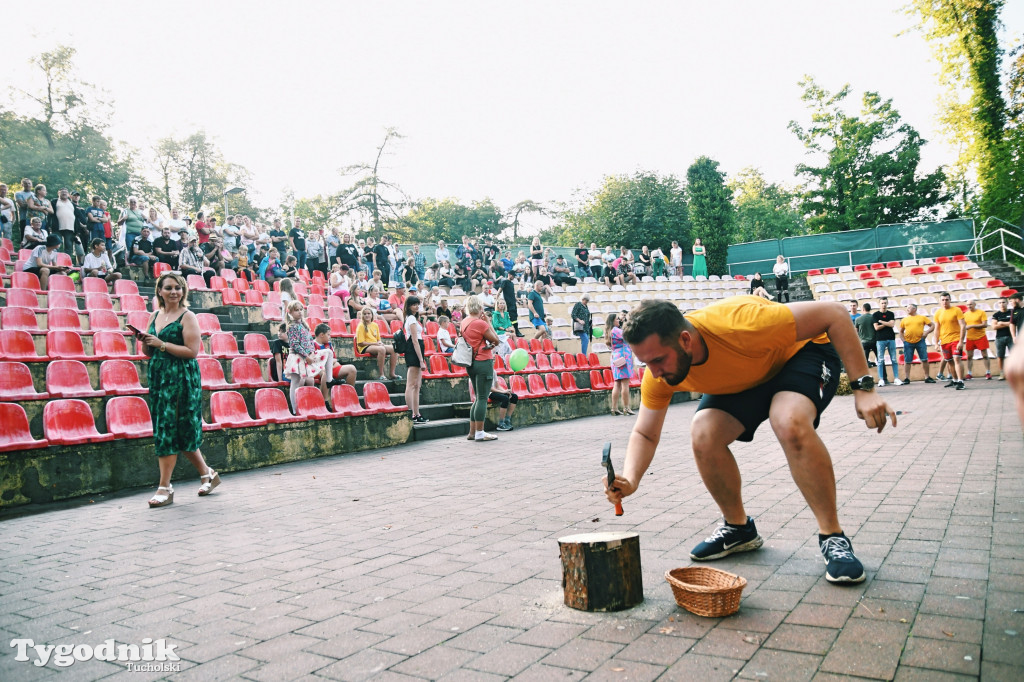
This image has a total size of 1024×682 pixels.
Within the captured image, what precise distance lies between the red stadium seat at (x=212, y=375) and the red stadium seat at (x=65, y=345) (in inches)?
50.0

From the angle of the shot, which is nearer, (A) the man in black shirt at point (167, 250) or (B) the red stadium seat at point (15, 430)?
(B) the red stadium seat at point (15, 430)

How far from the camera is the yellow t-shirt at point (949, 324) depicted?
1448cm

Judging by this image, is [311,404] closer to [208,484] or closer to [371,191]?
[208,484]

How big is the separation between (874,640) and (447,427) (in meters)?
8.44

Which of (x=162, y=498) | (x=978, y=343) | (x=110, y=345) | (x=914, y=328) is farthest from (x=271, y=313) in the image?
(x=978, y=343)

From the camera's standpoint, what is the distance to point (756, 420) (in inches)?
136

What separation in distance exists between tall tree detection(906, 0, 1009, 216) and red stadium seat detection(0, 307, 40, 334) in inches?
1448

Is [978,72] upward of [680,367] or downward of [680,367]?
upward

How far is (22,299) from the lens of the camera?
32.4 feet

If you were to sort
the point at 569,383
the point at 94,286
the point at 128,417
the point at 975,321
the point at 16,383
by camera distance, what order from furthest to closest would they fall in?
the point at 975,321 < the point at 569,383 < the point at 94,286 < the point at 128,417 < the point at 16,383

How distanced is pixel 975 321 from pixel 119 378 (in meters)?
16.1

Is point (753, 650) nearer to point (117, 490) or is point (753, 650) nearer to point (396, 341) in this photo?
point (117, 490)

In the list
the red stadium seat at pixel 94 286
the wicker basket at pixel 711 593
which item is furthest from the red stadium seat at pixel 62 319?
the wicker basket at pixel 711 593

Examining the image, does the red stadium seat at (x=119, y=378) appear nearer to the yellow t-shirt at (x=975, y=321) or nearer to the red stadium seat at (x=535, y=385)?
the red stadium seat at (x=535, y=385)
